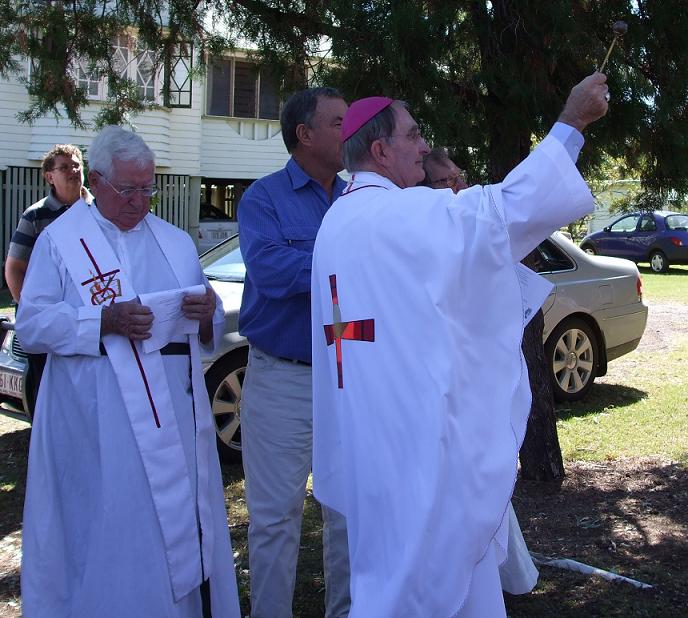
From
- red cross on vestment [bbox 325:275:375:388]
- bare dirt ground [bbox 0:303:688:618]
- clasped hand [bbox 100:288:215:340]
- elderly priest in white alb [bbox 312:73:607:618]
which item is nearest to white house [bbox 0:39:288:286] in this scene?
bare dirt ground [bbox 0:303:688:618]

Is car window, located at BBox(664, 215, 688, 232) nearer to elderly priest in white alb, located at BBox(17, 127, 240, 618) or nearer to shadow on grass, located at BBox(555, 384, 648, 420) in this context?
shadow on grass, located at BBox(555, 384, 648, 420)

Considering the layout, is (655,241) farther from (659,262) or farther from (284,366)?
(284,366)

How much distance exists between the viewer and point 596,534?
500cm

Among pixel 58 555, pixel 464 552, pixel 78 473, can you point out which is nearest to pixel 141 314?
pixel 78 473

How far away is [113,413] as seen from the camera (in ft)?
11.3

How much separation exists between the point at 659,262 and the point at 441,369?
22933 mm

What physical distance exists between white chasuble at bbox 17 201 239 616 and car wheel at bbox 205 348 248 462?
2.82 meters

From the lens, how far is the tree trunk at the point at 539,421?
568 centimetres

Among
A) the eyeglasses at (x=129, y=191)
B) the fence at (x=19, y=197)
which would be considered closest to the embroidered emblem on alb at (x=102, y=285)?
the eyeglasses at (x=129, y=191)

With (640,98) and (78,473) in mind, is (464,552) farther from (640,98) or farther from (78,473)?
(640,98)

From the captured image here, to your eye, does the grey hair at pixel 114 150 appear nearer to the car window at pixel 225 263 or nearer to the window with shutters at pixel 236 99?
the car window at pixel 225 263

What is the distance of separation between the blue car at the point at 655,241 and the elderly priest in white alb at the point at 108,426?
21066mm

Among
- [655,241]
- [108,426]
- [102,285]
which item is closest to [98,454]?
[108,426]

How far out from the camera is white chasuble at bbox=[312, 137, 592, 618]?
263 centimetres
